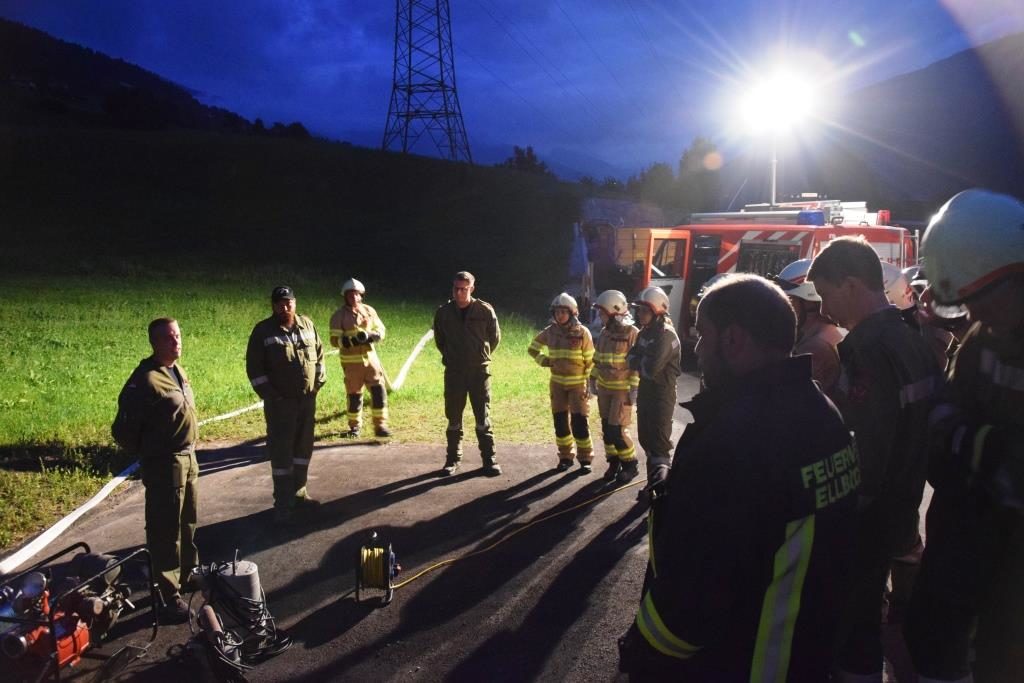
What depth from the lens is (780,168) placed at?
2886 cm

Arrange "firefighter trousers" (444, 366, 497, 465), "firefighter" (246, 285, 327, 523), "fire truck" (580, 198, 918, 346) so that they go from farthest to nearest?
"fire truck" (580, 198, 918, 346)
"firefighter trousers" (444, 366, 497, 465)
"firefighter" (246, 285, 327, 523)

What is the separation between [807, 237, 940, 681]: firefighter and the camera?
2.87 meters

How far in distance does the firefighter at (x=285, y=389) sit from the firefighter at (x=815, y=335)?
406cm

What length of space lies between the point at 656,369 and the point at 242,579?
3.81 m

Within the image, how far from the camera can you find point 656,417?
6.38 meters

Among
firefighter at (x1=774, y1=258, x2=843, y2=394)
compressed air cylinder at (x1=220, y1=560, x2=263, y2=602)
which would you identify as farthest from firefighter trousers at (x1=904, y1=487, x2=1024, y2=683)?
compressed air cylinder at (x1=220, y1=560, x2=263, y2=602)

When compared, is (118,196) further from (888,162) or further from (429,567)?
(888,162)

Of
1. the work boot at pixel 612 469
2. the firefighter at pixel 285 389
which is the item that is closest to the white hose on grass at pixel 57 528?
the firefighter at pixel 285 389

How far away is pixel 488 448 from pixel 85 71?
162m

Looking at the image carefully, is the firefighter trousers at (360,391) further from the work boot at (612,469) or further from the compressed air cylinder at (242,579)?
the compressed air cylinder at (242,579)

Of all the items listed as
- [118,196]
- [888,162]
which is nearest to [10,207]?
[118,196]

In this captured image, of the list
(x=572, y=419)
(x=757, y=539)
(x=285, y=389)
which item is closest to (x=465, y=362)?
(x=572, y=419)

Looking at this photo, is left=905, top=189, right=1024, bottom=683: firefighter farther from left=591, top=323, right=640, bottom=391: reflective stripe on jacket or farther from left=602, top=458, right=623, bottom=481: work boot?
left=602, top=458, right=623, bottom=481: work boot

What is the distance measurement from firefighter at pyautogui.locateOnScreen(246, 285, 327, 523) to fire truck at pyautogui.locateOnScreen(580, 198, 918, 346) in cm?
856
